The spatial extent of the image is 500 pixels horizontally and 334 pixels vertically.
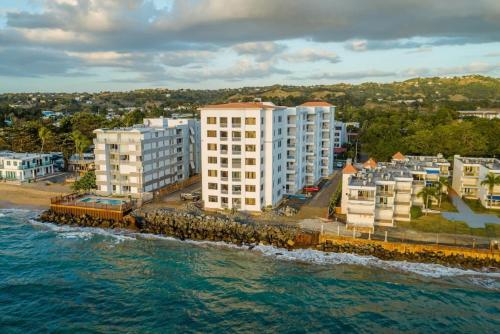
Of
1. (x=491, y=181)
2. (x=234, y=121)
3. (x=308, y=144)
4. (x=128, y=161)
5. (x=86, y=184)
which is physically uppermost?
(x=234, y=121)

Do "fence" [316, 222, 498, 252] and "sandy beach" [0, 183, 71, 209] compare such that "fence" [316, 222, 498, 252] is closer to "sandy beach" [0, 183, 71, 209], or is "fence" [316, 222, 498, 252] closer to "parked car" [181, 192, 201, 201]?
"parked car" [181, 192, 201, 201]

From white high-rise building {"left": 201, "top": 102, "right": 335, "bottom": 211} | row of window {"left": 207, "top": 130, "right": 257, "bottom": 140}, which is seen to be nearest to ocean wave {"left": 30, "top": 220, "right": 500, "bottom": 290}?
white high-rise building {"left": 201, "top": 102, "right": 335, "bottom": 211}

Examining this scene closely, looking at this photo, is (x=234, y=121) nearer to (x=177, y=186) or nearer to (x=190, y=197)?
(x=190, y=197)

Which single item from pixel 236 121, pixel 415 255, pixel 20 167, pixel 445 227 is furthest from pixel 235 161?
pixel 20 167

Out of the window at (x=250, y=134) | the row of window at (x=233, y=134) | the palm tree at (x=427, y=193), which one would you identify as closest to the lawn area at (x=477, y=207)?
the palm tree at (x=427, y=193)

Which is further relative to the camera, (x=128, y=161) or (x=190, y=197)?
(x=128, y=161)

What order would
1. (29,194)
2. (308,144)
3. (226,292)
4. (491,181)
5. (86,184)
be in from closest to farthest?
(226,292) → (491,181) → (86,184) → (29,194) → (308,144)

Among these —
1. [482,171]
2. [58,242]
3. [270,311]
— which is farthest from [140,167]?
[482,171]
